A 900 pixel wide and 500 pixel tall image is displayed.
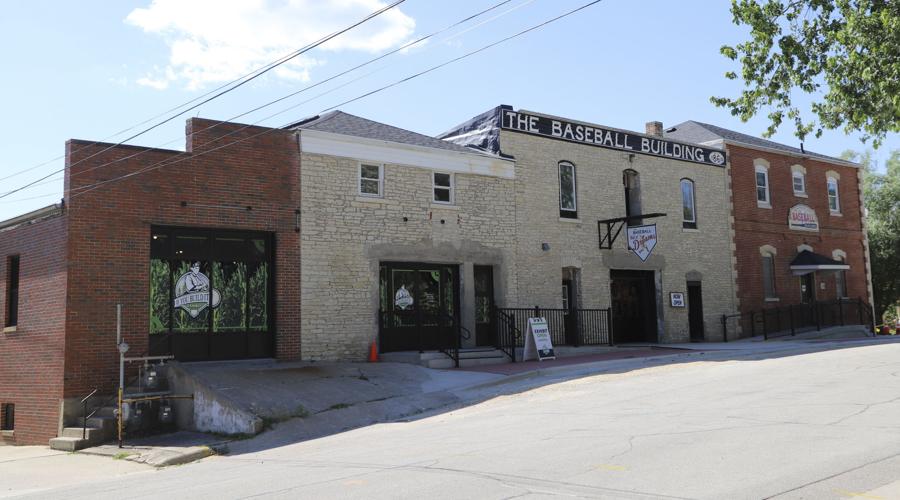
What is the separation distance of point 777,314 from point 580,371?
1512 centimetres

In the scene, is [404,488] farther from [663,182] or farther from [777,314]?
[777,314]

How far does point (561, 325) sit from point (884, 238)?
87.0 ft

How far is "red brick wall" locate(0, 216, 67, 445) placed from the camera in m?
15.3

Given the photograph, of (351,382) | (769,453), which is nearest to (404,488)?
(769,453)

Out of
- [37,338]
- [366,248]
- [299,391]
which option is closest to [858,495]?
[299,391]

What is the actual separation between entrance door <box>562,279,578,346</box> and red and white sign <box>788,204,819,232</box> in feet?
40.7

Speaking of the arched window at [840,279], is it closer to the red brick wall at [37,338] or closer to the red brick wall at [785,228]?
the red brick wall at [785,228]

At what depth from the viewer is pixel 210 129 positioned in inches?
670

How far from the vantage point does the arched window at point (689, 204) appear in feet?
90.6

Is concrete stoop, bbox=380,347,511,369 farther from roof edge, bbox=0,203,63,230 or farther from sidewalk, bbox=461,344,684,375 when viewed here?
roof edge, bbox=0,203,63,230

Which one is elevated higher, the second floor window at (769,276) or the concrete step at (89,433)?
the second floor window at (769,276)

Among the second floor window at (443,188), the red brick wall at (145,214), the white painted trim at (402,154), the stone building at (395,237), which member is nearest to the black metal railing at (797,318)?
the stone building at (395,237)

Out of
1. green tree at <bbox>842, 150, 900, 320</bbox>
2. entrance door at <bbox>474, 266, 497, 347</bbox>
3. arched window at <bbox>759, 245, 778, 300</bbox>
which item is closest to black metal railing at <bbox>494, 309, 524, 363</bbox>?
entrance door at <bbox>474, 266, 497, 347</bbox>

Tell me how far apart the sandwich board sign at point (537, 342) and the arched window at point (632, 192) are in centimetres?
728
